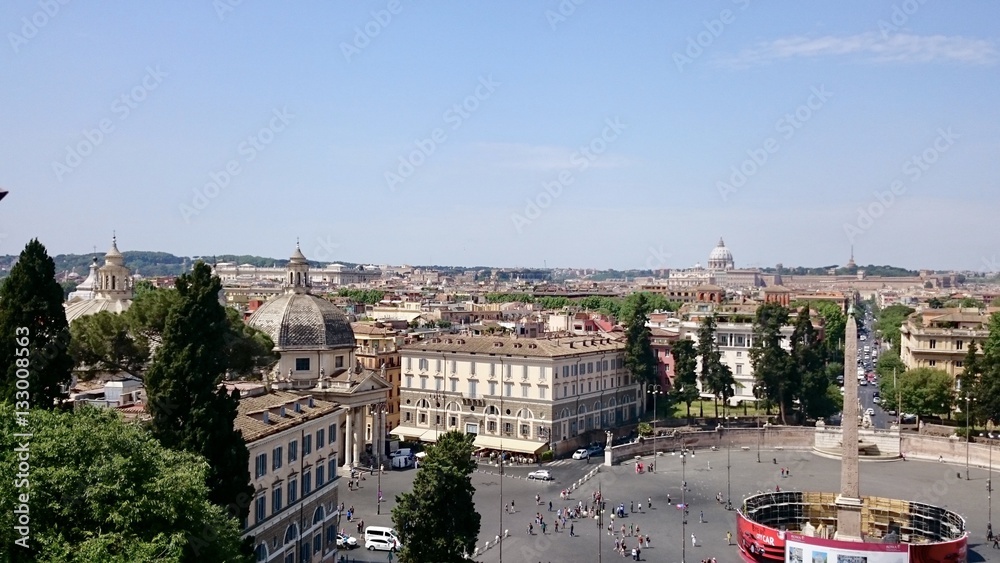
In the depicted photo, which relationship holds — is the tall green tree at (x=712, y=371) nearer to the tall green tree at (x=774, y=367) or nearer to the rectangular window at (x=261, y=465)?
the tall green tree at (x=774, y=367)

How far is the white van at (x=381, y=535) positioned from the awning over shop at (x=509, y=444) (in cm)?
1963

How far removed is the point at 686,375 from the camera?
66.9 metres

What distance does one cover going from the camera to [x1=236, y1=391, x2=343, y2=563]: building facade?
29.6 meters

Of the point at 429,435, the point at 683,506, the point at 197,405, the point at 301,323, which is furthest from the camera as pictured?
the point at 429,435

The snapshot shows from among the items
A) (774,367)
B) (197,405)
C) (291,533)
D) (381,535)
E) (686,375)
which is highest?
(197,405)

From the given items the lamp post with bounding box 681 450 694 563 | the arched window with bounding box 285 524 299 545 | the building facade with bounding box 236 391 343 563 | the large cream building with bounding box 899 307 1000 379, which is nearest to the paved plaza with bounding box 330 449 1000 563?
the lamp post with bounding box 681 450 694 563

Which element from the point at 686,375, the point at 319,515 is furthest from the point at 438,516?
the point at 686,375

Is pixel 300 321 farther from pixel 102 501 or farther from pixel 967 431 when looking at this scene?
pixel 967 431

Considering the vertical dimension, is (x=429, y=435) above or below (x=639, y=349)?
below

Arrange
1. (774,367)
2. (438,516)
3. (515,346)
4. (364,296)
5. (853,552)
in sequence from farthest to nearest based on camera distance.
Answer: (364,296), (774,367), (515,346), (853,552), (438,516)

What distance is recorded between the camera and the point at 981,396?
5788 cm

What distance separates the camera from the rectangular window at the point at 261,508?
1159 inches

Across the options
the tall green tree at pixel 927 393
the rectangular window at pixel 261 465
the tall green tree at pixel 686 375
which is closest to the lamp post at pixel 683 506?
the tall green tree at pixel 686 375

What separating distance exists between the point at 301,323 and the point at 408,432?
14.0 metres
